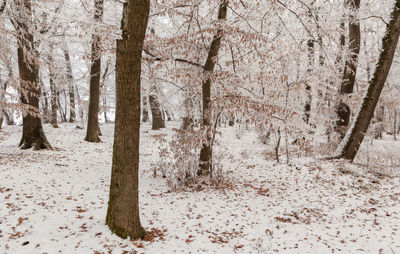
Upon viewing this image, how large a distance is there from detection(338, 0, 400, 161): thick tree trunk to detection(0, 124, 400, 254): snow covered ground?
900 mm

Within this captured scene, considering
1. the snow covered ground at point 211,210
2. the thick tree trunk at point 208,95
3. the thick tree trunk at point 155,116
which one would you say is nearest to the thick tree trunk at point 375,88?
the snow covered ground at point 211,210

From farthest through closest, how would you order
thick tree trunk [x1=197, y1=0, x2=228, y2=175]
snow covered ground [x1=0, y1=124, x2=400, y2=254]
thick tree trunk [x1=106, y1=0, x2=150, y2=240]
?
thick tree trunk [x1=197, y1=0, x2=228, y2=175]
snow covered ground [x1=0, y1=124, x2=400, y2=254]
thick tree trunk [x1=106, y1=0, x2=150, y2=240]

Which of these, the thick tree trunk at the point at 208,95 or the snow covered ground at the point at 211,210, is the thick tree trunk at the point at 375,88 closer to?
the snow covered ground at the point at 211,210

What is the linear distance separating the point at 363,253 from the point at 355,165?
19.1 ft

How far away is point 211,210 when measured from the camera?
18.6 feet

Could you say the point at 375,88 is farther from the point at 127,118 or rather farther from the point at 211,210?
the point at 127,118

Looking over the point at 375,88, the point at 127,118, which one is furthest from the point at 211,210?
the point at 375,88

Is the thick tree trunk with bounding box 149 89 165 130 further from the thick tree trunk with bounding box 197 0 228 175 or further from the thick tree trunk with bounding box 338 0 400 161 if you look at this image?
the thick tree trunk with bounding box 338 0 400 161

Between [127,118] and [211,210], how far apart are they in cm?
309

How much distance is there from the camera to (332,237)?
466cm

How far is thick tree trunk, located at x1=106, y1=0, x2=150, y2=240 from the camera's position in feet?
11.7

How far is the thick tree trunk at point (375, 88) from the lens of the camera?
27.8ft

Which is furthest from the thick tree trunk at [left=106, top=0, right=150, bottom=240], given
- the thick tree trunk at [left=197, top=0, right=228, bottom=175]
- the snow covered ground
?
the thick tree trunk at [left=197, top=0, right=228, bottom=175]

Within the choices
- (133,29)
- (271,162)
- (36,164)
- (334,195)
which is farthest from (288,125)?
(36,164)
